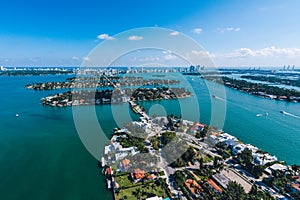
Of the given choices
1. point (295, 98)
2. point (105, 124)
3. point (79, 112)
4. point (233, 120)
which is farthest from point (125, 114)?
point (295, 98)

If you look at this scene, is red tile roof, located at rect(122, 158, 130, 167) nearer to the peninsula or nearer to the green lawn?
the peninsula

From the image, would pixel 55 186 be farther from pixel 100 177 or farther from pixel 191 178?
pixel 191 178

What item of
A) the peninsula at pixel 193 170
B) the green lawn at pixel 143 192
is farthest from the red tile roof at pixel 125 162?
the green lawn at pixel 143 192

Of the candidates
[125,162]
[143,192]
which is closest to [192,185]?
[143,192]

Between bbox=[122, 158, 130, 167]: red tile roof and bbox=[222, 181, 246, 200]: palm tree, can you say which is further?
bbox=[122, 158, 130, 167]: red tile roof

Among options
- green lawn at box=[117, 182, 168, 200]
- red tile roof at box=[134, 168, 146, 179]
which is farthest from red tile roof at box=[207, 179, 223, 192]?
red tile roof at box=[134, 168, 146, 179]

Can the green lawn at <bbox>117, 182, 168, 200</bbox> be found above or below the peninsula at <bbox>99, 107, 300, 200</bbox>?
below

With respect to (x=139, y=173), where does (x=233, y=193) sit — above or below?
above

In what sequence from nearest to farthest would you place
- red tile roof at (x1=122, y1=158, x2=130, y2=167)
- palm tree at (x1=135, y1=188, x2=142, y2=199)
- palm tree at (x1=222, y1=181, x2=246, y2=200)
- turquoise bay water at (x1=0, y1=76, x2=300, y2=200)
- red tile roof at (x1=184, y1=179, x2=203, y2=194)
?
palm tree at (x1=222, y1=181, x2=246, y2=200), palm tree at (x1=135, y1=188, x2=142, y2=199), red tile roof at (x1=184, y1=179, x2=203, y2=194), turquoise bay water at (x1=0, y1=76, x2=300, y2=200), red tile roof at (x1=122, y1=158, x2=130, y2=167)

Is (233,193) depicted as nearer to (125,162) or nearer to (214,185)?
(214,185)
